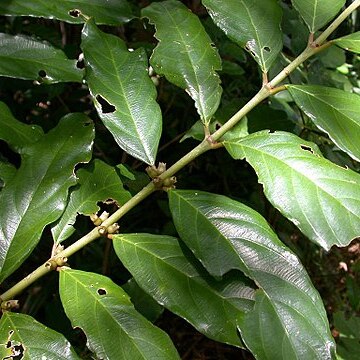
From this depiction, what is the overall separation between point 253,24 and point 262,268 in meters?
0.51

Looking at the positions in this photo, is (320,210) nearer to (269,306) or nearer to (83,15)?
(269,306)

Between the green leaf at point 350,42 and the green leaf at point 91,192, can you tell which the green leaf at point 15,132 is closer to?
the green leaf at point 91,192

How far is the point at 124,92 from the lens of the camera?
1085 millimetres

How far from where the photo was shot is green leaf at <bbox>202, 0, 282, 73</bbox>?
1.12m

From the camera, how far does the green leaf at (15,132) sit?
113 centimetres

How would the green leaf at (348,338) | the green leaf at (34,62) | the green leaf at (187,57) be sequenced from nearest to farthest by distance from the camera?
1. the green leaf at (187,57)
2. the green leaf at (34,62)
3. the green leaf at (348,338)

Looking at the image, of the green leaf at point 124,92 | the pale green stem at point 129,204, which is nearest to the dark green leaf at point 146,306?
the pale green stem at point 129,204

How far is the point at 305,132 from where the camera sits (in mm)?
1630

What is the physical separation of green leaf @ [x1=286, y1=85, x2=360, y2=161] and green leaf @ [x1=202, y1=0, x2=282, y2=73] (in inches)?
4.3

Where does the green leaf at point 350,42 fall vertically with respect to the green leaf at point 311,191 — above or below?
above

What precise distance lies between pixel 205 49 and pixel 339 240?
49cm

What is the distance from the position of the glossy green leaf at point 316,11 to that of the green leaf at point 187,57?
0.19m

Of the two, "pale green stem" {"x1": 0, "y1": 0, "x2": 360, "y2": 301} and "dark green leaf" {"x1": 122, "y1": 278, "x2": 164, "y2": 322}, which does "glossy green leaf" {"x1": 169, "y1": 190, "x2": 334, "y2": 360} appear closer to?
"pale green stem" {"x1": 0, "y1": 0, "x2": 360, "y2": 301}

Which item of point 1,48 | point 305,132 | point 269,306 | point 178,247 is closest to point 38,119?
point 1,48
